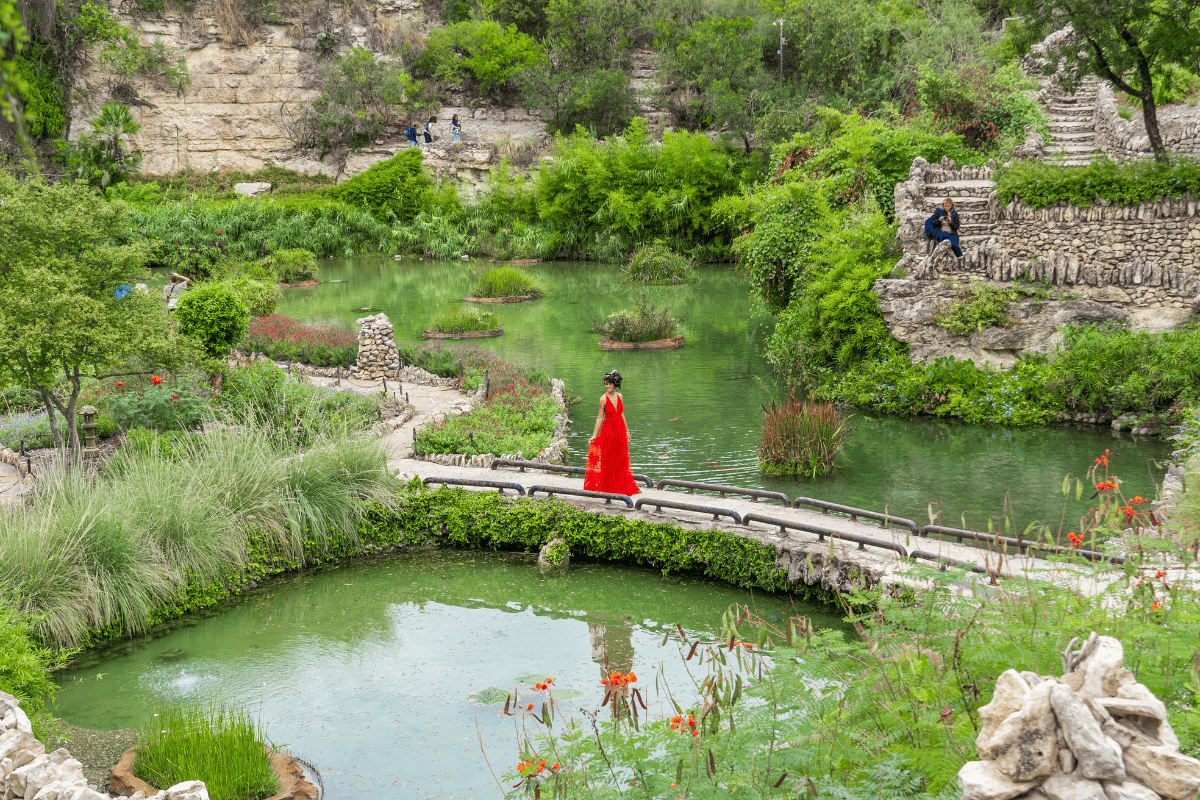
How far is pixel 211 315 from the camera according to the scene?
13031 millimetres

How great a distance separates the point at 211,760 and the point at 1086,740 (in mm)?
4894

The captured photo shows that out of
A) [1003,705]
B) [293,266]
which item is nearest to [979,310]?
[1003,705]

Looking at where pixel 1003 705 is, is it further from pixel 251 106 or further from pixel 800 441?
pixel 251 106

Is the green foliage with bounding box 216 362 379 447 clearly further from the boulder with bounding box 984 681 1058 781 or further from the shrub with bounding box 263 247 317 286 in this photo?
the shrub with bounding box 263 247 317 286

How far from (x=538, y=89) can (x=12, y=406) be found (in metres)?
31.8

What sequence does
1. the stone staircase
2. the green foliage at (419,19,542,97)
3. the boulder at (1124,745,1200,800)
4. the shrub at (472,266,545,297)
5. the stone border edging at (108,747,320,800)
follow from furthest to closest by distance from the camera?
1. the green foliage at (419,19,542,97)
2. the shrub at (472,266,545,297)
3. the stone staircase
4. the stone border edging at (108,747,320,800)
5. the boulder at (1124,745,1200,800)

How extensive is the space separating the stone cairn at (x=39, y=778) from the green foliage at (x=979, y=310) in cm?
1311

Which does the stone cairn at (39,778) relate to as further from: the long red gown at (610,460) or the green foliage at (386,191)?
the green foliage at (386,191)

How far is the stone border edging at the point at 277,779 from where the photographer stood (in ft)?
18.3

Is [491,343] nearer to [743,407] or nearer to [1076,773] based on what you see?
[743,407]

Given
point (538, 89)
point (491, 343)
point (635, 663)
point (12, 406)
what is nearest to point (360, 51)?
point (538, 89)

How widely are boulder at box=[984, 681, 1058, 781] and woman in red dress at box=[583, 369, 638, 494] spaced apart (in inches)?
288

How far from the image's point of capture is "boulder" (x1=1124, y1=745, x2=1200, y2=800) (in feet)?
8.15

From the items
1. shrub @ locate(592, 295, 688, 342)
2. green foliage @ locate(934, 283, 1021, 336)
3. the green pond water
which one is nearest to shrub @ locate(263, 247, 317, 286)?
shrub @ locate(592, 295, 688, 342)
